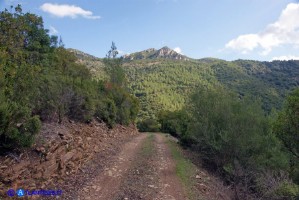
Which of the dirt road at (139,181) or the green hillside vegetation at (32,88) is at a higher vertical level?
the green hillside vegetation at (32,88)

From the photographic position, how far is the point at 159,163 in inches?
518

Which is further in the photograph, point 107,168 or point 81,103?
point 81,103

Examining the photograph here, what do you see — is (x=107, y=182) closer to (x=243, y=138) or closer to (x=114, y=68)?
(x=243, y=138)

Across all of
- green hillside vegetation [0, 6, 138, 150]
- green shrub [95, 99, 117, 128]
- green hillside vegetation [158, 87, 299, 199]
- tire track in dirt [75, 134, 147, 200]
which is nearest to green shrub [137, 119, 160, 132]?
green hillside vegetation [0, 6, 138, 150]

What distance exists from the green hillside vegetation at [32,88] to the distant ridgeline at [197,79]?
197 feet

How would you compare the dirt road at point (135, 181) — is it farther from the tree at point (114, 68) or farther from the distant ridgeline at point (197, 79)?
the distant ridgeline at point (197, 79)

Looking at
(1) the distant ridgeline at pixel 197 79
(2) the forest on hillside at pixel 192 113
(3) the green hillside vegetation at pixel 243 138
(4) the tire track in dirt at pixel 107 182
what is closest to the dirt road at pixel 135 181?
→ (4) the tire track in dirt at pixel 107 182

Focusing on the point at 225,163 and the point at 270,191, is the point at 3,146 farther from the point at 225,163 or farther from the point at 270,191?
the point at 225,163

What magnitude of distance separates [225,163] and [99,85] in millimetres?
14624

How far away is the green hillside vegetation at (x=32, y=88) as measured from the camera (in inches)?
336

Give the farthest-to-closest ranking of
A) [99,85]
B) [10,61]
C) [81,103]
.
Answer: [99,85] → [81,103] → [10,61]

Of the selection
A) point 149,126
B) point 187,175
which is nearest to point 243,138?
point 187,175

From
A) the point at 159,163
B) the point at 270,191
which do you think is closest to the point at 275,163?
the point at 270,191

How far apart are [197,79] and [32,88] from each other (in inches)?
4640
